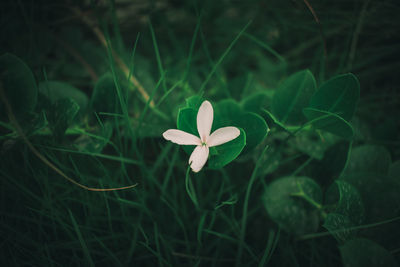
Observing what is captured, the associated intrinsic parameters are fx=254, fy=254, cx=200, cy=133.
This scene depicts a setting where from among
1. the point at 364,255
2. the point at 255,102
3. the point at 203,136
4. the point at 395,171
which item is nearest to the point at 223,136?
the point at 203,136

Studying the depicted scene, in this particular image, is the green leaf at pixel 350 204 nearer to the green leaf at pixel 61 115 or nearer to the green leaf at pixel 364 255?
the green leaf at pixel 364 255

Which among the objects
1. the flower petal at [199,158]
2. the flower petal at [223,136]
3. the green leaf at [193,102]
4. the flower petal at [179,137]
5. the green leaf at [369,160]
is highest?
the green leaf at [193,102]

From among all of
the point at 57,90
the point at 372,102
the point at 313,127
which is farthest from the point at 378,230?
the point at 57,90

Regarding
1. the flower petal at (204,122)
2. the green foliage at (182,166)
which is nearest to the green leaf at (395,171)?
the green foliage at (182,166)

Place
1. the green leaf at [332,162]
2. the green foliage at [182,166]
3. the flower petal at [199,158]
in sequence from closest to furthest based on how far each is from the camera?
the flower petal at [199,158] < the green foliage at [182,166] < the green leaf at [332,162]

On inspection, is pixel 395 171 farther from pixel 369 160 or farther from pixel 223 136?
pixel 223 136

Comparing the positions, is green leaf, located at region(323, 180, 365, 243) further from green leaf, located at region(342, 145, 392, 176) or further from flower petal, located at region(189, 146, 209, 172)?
flower petal, located at region(189, 146, 209, 172)
